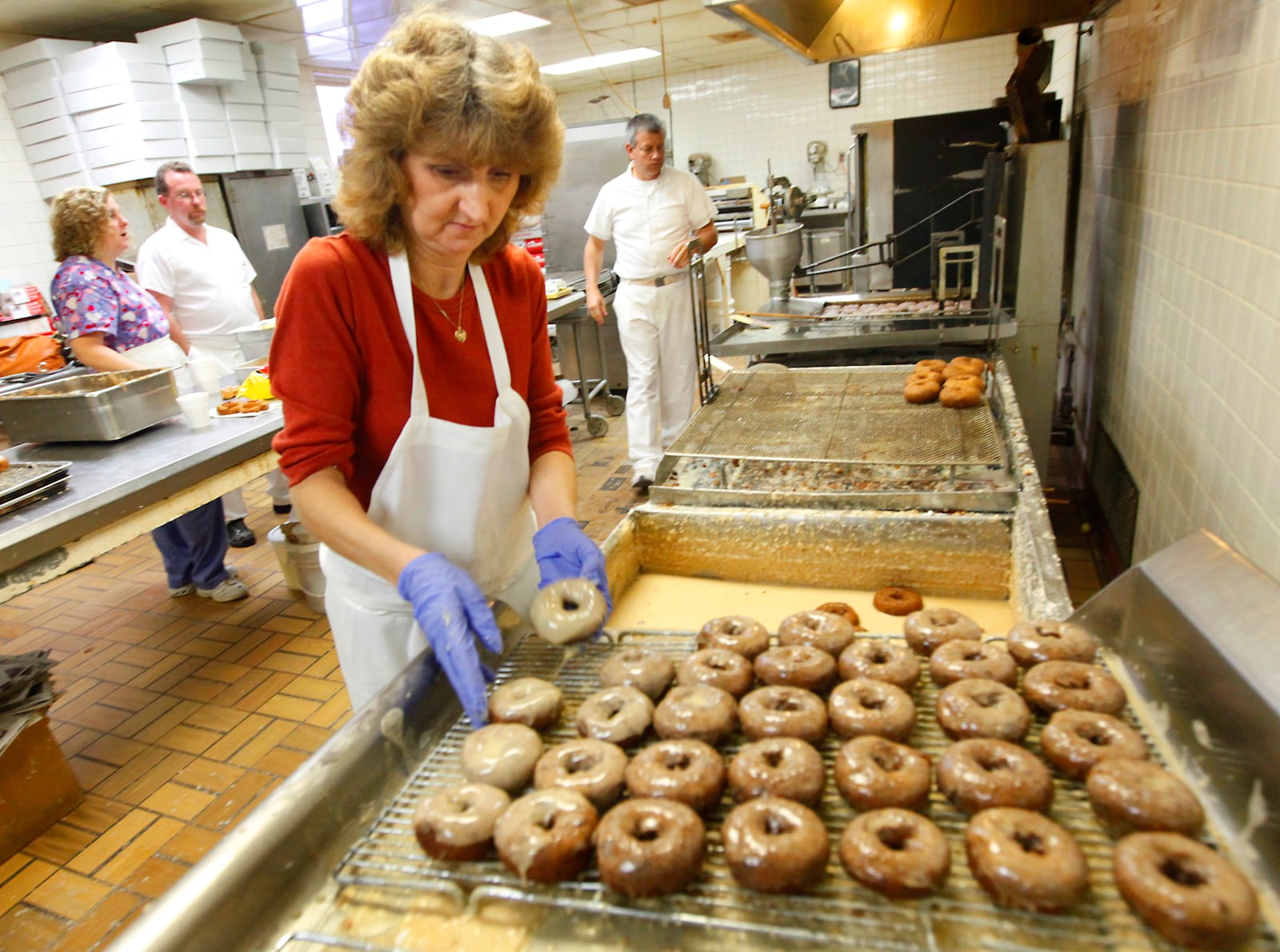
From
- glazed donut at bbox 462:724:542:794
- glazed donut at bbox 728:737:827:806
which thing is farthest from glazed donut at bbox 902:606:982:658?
glazed donut at bbox 462:724:542:794

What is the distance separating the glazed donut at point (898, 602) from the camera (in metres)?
1.73

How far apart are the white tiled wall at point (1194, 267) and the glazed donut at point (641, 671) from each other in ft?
4.16

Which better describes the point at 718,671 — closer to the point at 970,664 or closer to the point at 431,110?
the point at 970,664

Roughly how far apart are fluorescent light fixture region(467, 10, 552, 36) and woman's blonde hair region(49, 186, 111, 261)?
4222mm

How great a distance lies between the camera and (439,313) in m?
1.46

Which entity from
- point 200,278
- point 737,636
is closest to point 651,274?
point 200,278

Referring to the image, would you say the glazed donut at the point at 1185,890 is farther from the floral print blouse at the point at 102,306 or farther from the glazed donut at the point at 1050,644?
the floral print blouse at the point at 102,306

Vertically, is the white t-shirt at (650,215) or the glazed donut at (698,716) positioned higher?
the white t-shirt at (650,215)

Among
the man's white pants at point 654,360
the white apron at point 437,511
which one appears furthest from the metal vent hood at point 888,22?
the white apron at point 437,511

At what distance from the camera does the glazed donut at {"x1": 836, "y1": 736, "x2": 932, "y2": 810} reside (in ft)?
3.20

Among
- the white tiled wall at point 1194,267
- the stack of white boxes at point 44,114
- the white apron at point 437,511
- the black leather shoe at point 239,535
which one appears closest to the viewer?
the white apron at point 437,511

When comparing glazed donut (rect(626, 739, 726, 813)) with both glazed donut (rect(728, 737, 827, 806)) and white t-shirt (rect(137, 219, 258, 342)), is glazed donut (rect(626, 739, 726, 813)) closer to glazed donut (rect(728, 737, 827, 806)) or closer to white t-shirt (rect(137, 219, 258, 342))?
glazed donut (rect(728, 737, 827, 806))

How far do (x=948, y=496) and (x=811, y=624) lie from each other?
2.10 feet

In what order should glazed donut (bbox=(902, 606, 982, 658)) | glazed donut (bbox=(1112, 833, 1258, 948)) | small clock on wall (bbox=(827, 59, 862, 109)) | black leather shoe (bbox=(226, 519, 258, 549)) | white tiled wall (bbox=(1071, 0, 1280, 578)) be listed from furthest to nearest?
small clock on wall (bbox=(827, 59, 862, 109)) < black leather shoe (bbox=(226, 519, 258, 549)) < white tiled wall (bbox=(1071, 0, 1280, 578)) < glazed donut (bbox=(902, 606, 982, 658)) < glazed donut (bbox=(1112, 833, 1258, 948))
